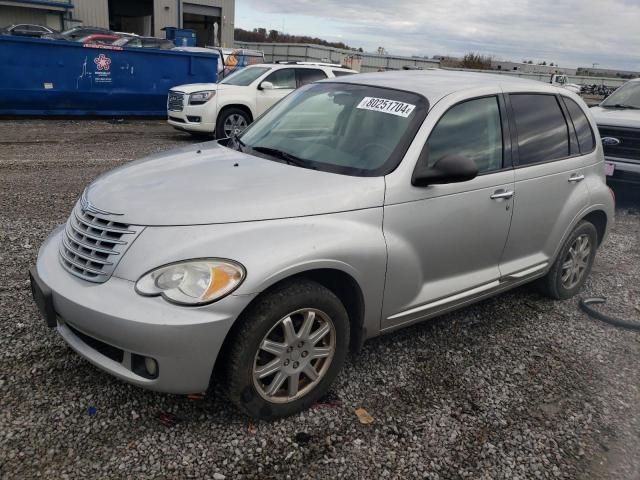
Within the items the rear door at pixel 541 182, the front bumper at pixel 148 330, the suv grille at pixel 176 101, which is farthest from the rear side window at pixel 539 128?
the suv grille at pixel 176 101

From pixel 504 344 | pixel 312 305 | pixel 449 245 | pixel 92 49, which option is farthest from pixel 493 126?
pixel 92 49

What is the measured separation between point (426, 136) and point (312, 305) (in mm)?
1272

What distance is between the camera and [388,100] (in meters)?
3.53

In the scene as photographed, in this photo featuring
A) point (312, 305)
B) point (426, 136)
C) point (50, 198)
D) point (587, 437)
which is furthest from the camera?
point (50, 198)

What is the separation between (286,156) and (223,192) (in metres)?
0.70

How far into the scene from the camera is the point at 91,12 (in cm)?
3206

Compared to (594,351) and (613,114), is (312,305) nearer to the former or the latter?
(594,351)

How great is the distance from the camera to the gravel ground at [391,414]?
259 cm

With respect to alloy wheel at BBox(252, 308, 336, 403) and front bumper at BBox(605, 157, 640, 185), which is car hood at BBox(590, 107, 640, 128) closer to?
front bumper at BBox(605, 157, 640, 185)

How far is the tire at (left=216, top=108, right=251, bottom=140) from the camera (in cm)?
1127

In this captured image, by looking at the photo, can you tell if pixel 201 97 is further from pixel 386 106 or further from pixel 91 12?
pixel 91 12

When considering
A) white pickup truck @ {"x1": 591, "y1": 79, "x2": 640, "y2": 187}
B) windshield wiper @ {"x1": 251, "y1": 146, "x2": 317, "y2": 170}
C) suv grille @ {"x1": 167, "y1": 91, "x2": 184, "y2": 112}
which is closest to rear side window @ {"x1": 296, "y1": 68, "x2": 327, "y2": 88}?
suv grille @ {"x1": 167, "y1": 91, "x2": 184, "y2": 112}

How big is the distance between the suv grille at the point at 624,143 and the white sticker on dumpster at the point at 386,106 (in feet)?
18.2

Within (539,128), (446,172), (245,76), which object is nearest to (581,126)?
(539,128)
